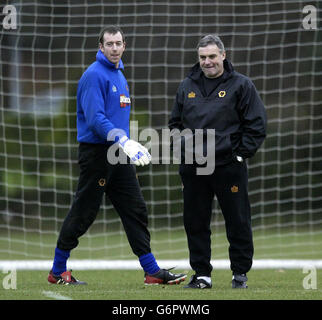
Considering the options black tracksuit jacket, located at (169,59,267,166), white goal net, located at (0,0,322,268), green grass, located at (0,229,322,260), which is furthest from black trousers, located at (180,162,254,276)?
white goal net, located at (0,0,322,268)

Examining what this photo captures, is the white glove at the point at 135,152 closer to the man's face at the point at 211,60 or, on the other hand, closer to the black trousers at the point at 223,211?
the black trousers at the point at 223,211

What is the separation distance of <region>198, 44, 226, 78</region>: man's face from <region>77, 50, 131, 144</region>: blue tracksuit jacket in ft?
2.36

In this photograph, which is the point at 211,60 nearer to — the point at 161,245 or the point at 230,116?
the point at 230,116

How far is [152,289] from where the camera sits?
23.0 ft

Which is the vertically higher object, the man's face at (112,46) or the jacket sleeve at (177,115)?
the man's face at (112,46)

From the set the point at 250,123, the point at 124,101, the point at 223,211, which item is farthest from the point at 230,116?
the point at 124,101

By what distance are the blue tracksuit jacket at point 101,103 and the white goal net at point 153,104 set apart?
424cm

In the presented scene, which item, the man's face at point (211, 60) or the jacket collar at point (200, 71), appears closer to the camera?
the man's face at point (211, 60)

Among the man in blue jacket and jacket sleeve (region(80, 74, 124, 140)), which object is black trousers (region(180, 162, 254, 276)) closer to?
the man in blue jacket

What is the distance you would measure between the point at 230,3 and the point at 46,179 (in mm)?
3296

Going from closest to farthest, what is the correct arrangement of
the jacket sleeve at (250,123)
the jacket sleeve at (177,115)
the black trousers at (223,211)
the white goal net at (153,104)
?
1. the jacket sleeve at (250,123)
2. the black trousers at (223,211)
3. the jacket sleeve at (177,115)
4. the white goal net at (153,104)

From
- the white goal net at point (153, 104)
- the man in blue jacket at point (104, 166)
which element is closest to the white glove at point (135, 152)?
the man in blue jacket at point (104, 166)

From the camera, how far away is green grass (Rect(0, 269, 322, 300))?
6.38 meters

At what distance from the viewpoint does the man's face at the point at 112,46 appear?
7.19 meters
